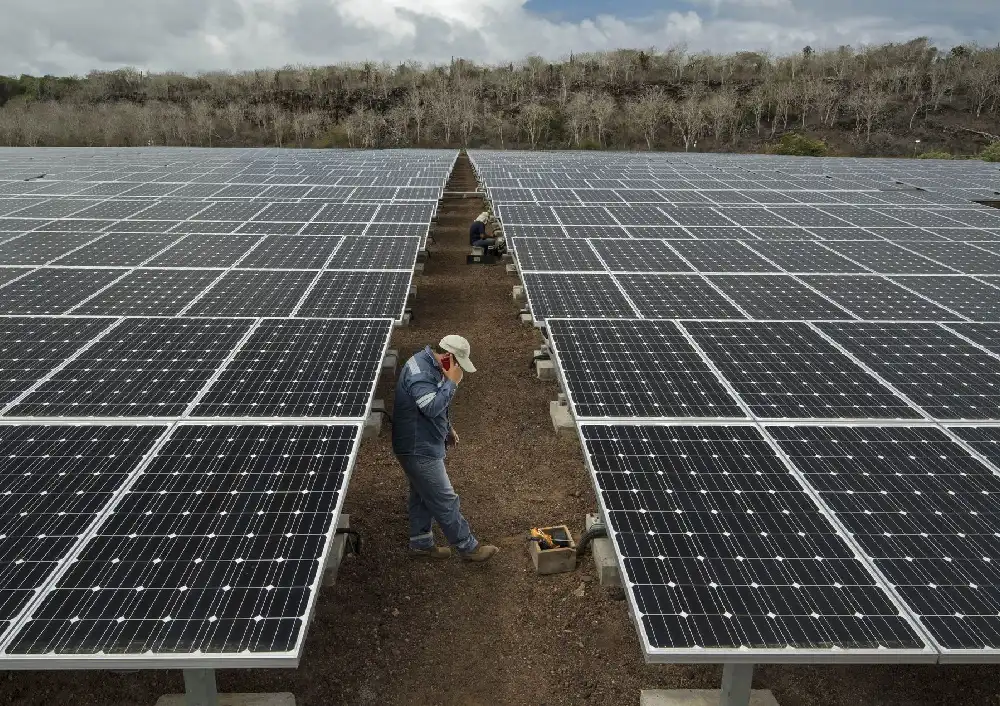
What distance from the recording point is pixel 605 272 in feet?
44.3

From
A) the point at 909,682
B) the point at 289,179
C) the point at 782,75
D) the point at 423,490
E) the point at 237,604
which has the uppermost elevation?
the point at 782,75

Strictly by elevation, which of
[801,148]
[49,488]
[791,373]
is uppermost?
[801,148]

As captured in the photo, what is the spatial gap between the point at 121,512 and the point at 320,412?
2.30m

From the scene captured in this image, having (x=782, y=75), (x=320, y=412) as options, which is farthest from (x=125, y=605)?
(x=782, y=75)

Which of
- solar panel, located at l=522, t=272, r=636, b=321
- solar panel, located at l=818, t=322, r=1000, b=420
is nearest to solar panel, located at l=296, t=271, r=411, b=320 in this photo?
solar panel, located at l=522, t=272, r=636, b=321

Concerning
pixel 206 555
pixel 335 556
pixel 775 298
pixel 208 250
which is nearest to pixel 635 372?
pixel 335 556

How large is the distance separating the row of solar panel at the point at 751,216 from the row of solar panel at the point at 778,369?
928 cm

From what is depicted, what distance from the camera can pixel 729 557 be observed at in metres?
5.32

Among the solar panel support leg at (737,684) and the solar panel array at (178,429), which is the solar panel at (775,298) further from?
the solar panel support leg at (737,684)

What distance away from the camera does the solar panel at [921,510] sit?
4.80m

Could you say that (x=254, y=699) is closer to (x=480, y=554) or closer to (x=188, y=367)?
(x=480, y=554)

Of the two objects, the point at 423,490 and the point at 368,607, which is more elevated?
the point at 423,490

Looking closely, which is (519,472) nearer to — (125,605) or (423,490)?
(423,490)

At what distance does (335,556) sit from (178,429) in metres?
2.22
